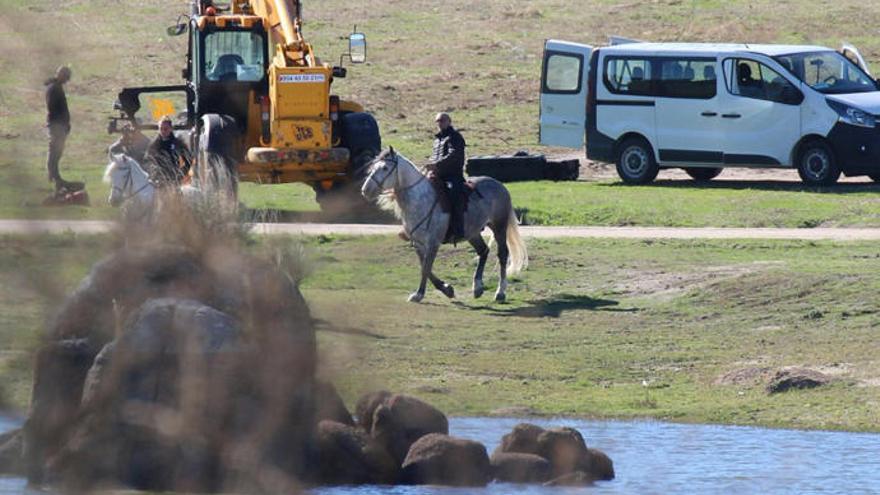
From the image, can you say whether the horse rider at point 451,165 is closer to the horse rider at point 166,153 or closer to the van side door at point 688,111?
the horse rider at point 166,153

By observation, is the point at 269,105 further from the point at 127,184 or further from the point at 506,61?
the point at 506,61

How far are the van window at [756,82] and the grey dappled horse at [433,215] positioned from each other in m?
9.86

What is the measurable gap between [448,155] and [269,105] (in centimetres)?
579

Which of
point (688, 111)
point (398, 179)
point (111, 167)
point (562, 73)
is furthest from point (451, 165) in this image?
point (562, 73)

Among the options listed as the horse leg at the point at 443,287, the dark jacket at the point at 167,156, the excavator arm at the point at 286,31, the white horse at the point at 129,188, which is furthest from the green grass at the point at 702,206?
the white horse at the point at 129,188

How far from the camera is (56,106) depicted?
782cm

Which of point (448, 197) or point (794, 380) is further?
point (448, 197)

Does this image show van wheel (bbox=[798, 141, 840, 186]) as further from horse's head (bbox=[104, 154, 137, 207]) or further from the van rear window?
horse's head (bbox=[104, 154, 137, 207])

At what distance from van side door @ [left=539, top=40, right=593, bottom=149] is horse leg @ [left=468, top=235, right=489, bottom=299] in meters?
10.4

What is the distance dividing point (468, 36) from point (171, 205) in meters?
33.9

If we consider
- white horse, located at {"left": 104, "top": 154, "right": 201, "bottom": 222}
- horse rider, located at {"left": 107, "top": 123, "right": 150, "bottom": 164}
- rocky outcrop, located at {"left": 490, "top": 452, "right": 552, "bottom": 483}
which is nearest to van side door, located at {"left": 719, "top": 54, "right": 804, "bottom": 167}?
horse rider, located at {"left": 107, "top": 123, "right": 150, "bottom": 164}

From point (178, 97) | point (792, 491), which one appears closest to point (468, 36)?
point (178, 97)

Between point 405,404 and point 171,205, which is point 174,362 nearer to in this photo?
point 171,205

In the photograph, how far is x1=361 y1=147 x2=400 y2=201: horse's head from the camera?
19.9 metres
